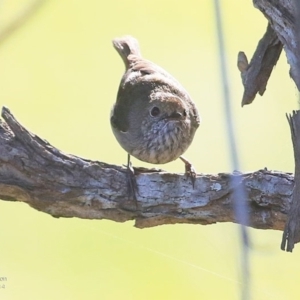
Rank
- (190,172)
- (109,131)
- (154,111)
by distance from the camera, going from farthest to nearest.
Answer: (109,131) → (154,111) → (190,172)

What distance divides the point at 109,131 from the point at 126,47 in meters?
0.46

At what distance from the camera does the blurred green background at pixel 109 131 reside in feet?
7.96

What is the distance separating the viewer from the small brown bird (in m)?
2.19

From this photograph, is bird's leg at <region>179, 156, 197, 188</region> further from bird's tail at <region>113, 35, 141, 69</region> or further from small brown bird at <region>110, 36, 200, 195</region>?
bird's tail at <region>113, 35, 141, 69</region>

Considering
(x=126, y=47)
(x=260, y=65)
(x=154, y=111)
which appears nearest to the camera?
(x=260, y=65)

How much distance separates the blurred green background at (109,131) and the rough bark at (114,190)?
1.17 feet

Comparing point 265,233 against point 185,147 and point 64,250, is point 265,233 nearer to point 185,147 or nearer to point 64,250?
point 185,147

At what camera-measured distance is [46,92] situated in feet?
9.06

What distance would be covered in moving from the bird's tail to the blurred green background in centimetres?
21

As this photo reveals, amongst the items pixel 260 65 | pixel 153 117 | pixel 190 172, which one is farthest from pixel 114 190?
pixel 260 65

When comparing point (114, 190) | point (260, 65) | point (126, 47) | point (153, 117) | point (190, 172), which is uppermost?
point (126, 47)

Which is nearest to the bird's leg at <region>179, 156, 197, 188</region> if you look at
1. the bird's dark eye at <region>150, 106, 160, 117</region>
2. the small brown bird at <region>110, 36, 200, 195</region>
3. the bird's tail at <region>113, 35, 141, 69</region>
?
the small brown bird at <region>110, 36, 200, 195</region>

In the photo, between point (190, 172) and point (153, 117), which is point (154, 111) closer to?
point (153, 117)

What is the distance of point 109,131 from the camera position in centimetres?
278
